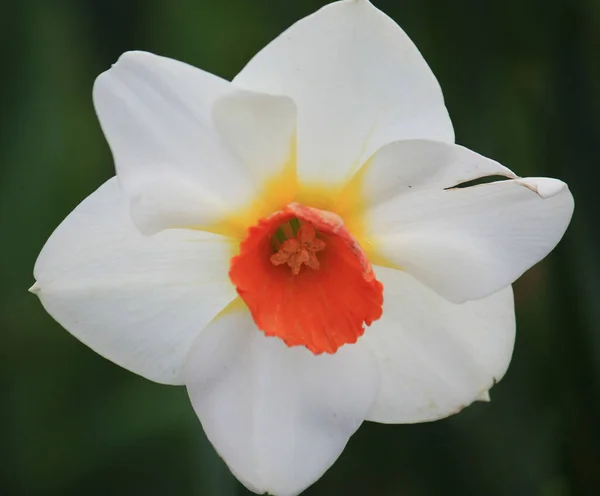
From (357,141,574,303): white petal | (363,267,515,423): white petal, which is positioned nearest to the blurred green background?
(363,267,515,423): white petal

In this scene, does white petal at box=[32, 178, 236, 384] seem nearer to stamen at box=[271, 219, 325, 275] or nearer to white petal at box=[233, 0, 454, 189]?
stamen at box=[271, 219, 325, 275]

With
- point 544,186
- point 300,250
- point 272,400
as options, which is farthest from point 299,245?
point 544,186

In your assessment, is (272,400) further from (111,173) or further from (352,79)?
(111,173)

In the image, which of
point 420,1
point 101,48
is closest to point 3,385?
point 101,48

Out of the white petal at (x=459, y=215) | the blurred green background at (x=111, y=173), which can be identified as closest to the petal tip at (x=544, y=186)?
the white petal at (x=459, y=215)

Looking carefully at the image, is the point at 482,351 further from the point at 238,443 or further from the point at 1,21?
the point at 1,21

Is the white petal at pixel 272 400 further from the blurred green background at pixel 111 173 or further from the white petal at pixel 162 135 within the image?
the blurred green background at pixel 111 173
